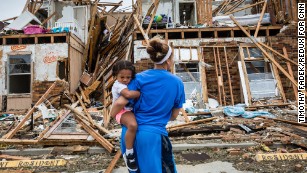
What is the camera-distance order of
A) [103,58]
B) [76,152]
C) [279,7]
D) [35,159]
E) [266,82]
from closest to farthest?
[35,159]
[76,152]
[266,82]
[279,7]
[103,58]

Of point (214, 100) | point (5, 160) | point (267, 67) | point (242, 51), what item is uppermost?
point (242, 51)

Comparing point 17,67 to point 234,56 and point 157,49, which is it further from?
point 157,49

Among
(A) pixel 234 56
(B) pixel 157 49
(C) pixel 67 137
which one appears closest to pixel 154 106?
(B) pixel 157 49

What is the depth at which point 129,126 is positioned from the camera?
2004 mm

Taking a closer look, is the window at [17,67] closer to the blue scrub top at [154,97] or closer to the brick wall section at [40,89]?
the brick wall section at [40,89]

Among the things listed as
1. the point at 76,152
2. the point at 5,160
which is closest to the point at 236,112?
the point at 76,152

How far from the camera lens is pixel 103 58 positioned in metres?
14.5

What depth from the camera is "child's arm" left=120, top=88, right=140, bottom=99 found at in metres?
1.97

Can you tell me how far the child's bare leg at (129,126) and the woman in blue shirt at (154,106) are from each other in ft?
0.12

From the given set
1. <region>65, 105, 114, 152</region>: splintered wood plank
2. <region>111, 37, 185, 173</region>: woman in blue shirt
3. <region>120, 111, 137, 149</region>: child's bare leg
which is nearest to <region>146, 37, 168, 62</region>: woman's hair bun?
<region>111, 37, 185, 173</region>: woman in blue shirt

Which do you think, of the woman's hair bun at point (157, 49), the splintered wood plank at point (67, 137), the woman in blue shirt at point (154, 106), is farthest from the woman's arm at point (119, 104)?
the splintered wood plank at point (67, 137)

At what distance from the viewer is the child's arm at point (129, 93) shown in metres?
1.97

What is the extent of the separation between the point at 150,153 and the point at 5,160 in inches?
162

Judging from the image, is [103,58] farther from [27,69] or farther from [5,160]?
[5,160]
